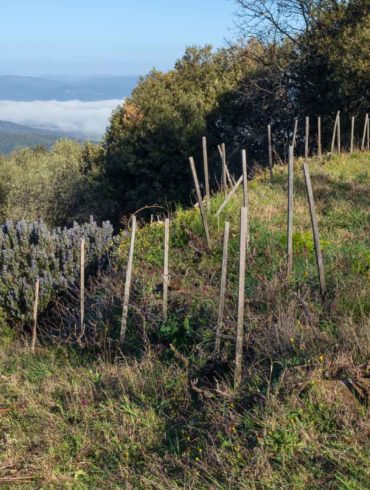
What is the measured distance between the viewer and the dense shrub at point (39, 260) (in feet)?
30.4

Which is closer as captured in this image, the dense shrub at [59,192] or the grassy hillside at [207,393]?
the grassy hillside at [207,393]

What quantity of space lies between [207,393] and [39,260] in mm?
6126

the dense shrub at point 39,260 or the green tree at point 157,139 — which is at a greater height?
the green tree at point 157,139

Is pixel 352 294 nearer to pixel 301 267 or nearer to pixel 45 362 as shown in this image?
pixel 301 267

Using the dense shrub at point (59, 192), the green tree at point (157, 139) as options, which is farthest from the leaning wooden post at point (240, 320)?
the dense shrub at point (59, 192)

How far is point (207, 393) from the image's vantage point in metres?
4.36

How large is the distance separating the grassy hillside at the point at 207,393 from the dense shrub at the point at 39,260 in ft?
6.26

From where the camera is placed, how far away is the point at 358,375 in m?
4.07

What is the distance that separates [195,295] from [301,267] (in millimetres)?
1257

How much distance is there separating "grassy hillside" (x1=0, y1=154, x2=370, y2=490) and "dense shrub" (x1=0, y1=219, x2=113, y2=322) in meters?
1.91

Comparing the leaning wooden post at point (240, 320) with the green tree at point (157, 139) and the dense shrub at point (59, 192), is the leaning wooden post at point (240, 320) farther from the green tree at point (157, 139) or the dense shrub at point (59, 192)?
the dense shrub at point (59, 192)

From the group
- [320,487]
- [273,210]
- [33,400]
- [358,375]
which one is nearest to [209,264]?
[273,210]

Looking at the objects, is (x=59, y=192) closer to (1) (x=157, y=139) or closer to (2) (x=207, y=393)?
(1) (x=157, y=139)

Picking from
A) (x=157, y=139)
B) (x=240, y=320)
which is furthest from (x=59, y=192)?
(x=240, y=320)
